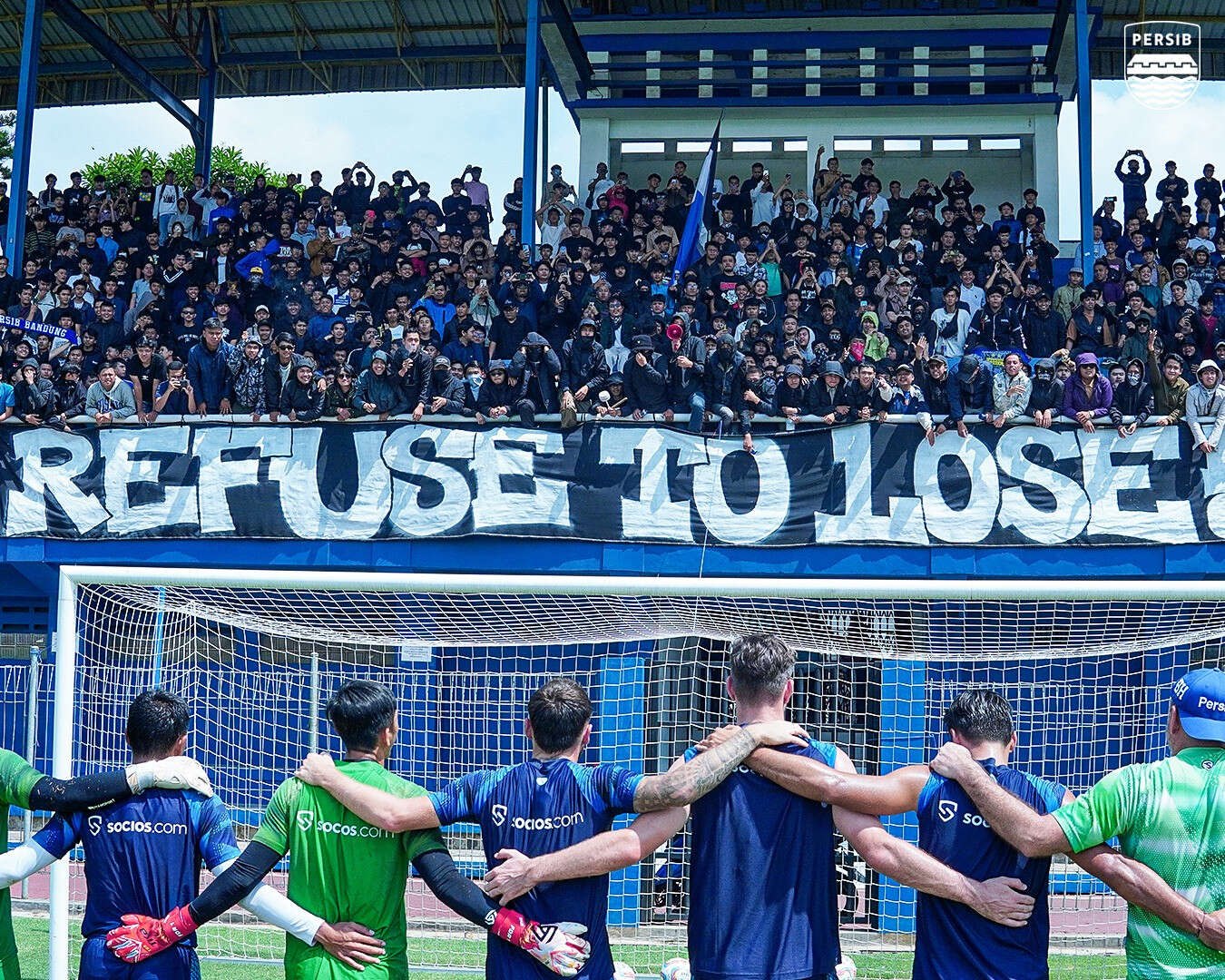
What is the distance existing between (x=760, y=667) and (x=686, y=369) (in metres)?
9.19

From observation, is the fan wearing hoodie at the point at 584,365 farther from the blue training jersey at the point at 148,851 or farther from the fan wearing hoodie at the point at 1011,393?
the blue training jersey at the point at 148,851

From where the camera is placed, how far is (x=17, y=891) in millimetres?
10969

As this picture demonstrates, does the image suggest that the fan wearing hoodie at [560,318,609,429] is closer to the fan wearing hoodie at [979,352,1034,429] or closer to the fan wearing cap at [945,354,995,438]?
the fan wearing cap at [945,354,995,438]

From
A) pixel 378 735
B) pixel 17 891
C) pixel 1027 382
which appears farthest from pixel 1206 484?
pixel 17 891

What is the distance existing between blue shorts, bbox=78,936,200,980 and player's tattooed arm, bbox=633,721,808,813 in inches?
72.9

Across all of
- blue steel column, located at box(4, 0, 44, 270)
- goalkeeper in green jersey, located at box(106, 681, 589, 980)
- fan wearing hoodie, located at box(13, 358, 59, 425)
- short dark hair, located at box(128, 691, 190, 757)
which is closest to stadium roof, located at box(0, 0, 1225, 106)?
blue steel column, located at box(4, 0, 44, 270)

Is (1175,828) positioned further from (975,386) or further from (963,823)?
(975,386)

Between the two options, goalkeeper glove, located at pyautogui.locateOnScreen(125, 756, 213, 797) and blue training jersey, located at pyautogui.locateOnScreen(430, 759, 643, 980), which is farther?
goalkeeper glove, located at pyautogui.locateOnScreen(125, 756, 213, 797)

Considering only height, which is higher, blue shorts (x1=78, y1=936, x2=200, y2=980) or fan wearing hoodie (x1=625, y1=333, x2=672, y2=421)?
fan wearing hoodie (x1=625, y1=333, x2=672, y2=421)

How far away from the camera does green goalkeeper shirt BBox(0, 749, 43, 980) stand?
4801 mm

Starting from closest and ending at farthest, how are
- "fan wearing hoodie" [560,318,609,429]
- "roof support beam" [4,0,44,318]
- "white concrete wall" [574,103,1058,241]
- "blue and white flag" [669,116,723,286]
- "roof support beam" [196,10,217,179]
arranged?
"fan wearing hoodie" [560,318,609,429] → "blue and white flag" [669,116,723,286] → "roof support beam" [4,0,44,318] → "white concrete wall" [574,103,1058,241] → "roof support beam" [196,10,217,179]

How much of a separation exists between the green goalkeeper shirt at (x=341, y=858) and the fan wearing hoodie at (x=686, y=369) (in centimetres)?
798

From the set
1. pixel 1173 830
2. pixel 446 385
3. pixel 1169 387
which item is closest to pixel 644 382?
pixel 446 385

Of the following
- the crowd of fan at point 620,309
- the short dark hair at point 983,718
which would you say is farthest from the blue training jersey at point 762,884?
the crowd of fan at point 620,309
